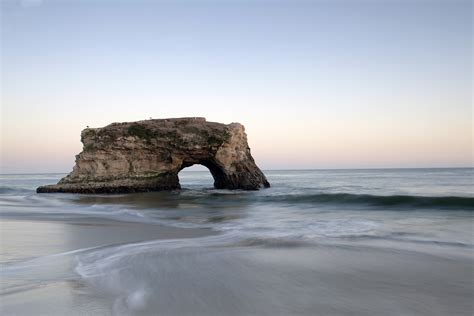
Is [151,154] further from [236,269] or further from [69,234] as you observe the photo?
[236,269]

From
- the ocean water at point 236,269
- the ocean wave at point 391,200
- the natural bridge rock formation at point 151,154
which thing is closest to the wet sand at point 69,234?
the ocean water at point 236,269

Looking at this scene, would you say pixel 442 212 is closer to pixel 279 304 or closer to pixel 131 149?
pixel 279 304

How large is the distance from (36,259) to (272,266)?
13.7 feet

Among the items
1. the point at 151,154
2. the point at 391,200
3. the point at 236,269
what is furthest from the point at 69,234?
the point at 151,154

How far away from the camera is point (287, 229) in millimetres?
11766

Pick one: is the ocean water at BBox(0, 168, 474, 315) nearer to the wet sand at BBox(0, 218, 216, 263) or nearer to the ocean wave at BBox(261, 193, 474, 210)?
the wet sand at BBox(0, 218, 216, 263)

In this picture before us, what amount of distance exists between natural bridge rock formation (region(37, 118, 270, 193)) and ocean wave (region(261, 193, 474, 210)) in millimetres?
8448

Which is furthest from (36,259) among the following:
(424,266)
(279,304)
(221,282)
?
(424,266)

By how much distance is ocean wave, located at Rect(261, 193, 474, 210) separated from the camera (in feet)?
62.5

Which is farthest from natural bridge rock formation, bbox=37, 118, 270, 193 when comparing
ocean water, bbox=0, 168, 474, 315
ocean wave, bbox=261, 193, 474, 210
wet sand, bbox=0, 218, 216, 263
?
ocean water, bbox=0, 168, 474, 315

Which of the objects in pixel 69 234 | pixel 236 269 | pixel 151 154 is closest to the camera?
pixel 236 269

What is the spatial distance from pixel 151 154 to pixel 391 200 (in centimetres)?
1917

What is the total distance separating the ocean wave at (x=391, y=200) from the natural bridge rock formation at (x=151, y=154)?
27.7 feet

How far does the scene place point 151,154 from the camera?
107 ft
